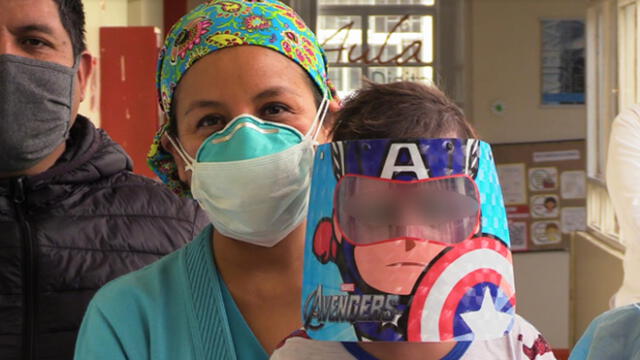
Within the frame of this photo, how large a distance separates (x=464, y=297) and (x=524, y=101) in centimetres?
481

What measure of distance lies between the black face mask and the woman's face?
368 millimetres

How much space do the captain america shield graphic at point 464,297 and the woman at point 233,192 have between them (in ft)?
1.18

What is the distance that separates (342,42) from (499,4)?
3.74ft

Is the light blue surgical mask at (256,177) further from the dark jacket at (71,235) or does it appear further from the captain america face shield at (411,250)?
the dark jacket at (71,235)

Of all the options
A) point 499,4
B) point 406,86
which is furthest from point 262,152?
point 499,4

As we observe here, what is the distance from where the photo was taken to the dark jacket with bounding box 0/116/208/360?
1.45m

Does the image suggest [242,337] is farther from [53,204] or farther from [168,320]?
[53,204]

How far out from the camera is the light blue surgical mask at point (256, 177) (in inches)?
47.9

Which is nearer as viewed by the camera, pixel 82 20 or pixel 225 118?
pixel 225 118

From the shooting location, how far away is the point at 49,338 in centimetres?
145

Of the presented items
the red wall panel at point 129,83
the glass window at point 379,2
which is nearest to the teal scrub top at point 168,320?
the red wall panel at point 129,83

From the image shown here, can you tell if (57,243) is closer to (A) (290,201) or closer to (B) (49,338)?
(B) (49,338)

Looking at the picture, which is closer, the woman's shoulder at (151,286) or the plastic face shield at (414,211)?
the plastic face shield at (414,211)

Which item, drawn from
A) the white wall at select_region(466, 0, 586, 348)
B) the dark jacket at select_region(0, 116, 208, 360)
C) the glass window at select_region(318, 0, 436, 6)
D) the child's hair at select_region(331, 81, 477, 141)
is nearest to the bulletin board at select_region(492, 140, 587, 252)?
the white wall at select_region(466, 0, 586, 348)
